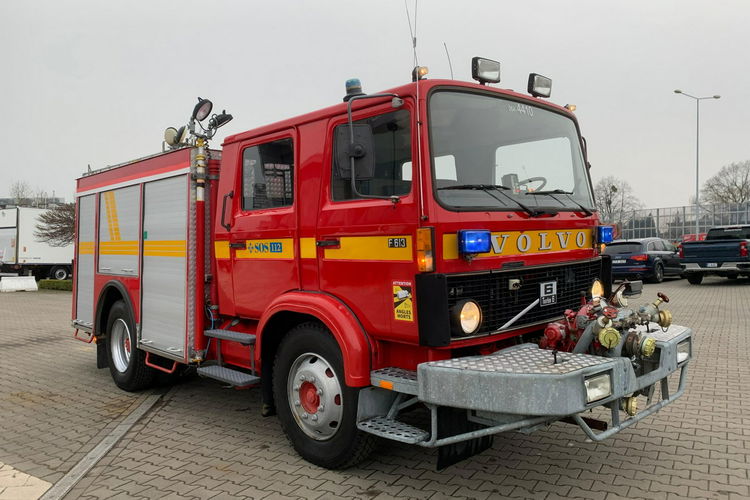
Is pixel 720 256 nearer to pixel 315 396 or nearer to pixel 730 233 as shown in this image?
pixel 730 233

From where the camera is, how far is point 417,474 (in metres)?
4.04

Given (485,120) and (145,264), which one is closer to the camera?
(485,120)

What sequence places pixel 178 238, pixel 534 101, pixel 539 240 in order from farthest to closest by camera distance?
pixel 178 238 → pixel 534 101 → pixel 539 240

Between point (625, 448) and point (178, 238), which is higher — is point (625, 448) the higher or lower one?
the lower one

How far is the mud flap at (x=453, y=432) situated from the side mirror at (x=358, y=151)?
1494mm

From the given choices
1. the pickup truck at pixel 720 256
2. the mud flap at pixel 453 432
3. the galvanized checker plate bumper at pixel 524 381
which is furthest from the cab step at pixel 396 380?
the pickup truck at pixel 720 256

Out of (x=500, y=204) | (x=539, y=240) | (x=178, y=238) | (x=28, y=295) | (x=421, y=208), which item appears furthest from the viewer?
(x=28, y=295)

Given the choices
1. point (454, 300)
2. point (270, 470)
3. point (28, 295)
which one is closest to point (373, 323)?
point (454, 300)

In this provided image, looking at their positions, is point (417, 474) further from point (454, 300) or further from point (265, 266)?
point (265, 266)

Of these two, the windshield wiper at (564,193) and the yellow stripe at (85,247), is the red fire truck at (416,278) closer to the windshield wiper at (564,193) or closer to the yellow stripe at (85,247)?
the windshield wiper at (564,193)

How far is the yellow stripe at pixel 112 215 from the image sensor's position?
6543 millimetres

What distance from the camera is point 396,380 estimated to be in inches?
141

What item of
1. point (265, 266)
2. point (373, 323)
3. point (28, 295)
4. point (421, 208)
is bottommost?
point (28, 295)

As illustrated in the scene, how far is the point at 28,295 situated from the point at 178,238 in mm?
19372
